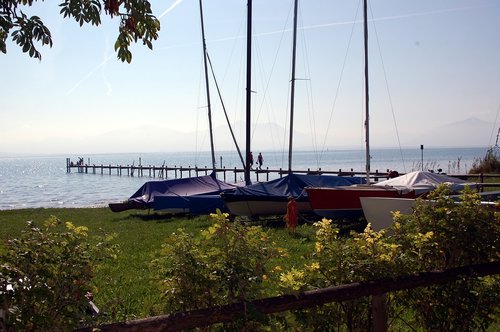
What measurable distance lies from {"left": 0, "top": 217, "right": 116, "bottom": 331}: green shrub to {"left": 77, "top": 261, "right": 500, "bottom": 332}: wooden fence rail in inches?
6.3

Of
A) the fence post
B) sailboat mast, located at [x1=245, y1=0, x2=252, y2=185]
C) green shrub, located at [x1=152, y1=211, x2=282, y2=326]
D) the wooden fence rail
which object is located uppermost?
sailboat mast, located at [x1=245, y1=0, x2=252, y2=185]

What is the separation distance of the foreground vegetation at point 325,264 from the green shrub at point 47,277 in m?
0.01

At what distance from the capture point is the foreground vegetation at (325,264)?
2830mm

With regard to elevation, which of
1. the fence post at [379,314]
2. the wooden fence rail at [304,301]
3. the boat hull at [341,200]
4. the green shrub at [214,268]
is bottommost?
the boat hull at [341,200]

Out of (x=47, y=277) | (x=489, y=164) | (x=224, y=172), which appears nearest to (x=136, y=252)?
(x=47, y=277)

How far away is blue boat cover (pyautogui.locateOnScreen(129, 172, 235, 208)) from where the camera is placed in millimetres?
23391

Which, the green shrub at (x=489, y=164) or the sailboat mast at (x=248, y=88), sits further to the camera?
the green shrub at (x=489, y=164)

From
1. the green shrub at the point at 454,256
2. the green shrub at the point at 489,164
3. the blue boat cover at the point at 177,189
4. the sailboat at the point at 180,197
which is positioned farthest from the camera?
the green shrub at the point at 489,164

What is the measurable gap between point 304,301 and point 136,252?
31.0 feet

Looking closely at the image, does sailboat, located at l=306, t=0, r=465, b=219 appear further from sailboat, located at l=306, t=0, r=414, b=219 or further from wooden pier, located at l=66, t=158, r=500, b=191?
wooden pier, located at l=66, t=158, r=500, b=191

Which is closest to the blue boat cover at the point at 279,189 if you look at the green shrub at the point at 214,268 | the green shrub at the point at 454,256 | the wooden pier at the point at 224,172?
the wooden pier at the point at 224,172

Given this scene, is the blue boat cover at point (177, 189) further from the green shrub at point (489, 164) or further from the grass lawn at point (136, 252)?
the green shrub at point (489, 164)

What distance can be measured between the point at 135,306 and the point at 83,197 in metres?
40.7

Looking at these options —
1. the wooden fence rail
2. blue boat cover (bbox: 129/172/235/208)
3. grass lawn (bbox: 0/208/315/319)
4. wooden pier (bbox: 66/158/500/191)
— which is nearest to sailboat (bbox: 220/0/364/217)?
grass lawn (bbox: 0/208/315/319)
